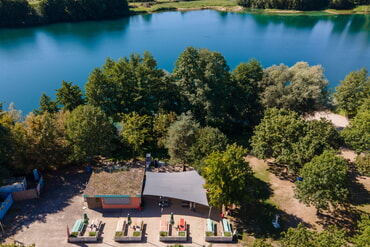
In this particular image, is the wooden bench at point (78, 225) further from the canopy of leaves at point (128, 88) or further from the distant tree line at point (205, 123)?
the canopy of leaves at point (128, 88)

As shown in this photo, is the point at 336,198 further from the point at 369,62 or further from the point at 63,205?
the point at 369,62

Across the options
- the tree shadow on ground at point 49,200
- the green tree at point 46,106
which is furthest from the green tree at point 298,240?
the green tree at point 46,106

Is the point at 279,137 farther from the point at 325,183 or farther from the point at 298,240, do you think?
the point at 298,240

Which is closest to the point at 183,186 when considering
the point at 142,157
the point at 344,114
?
the point at 142,157

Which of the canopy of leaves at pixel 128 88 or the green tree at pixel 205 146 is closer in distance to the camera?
the green tree at pixel 205 146

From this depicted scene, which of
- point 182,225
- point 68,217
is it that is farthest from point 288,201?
point 68,217
